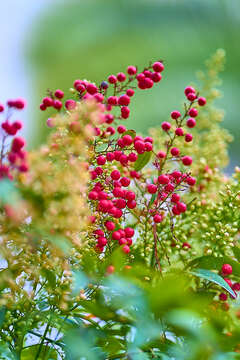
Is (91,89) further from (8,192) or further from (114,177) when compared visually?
(8,192)

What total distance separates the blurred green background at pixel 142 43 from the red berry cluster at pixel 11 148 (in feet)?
6.87

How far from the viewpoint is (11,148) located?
0.29 m

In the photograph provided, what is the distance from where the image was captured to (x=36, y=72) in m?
2.54

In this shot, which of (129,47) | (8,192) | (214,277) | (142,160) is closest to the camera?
(8,192)

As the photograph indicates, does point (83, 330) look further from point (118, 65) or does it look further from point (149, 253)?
point (118, 65)

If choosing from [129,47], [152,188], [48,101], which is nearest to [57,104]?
[48,101]

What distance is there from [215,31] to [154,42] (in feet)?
1.13

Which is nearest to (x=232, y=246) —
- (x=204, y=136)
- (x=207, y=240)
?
(x=207, y=240)

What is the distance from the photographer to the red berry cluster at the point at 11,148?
0.90ft

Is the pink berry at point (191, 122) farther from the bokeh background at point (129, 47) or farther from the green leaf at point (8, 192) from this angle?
the bokeh background at point (129, 47)

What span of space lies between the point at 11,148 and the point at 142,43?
229 centimetres

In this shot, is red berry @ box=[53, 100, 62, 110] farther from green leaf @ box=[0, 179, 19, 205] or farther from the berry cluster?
green leaf @ box=[0, 179, 19, 205]

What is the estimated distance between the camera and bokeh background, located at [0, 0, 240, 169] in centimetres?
244

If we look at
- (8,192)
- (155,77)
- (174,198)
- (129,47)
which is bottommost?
(8,192)
